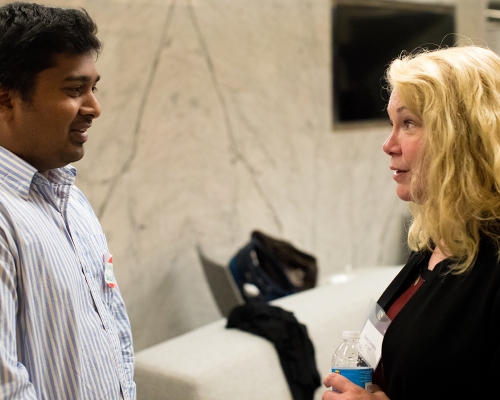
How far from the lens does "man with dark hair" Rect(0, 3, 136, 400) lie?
1.40m

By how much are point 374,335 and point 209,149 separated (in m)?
2.69

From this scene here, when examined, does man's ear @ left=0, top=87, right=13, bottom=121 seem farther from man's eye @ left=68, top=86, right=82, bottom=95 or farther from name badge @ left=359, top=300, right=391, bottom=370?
name badge @ left=359, top=300, right=391, bottom=370

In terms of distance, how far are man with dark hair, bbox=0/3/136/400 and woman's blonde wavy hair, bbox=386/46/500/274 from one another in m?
0.85

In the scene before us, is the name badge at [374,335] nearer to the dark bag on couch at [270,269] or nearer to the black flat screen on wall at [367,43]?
the dark bag on couch at [270,269]

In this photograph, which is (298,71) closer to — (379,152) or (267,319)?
(379,152)

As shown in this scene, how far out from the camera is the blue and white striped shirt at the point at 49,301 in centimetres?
136

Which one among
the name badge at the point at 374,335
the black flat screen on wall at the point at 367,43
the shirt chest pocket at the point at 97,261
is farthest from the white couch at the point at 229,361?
the black flat screen on wall at the point at 367,43

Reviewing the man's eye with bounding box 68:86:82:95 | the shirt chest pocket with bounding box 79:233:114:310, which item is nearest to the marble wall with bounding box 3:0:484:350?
the shirt chest pocket with bounding box 79:233:114:310

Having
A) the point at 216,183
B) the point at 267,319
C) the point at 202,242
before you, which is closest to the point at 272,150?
the point at 216,183

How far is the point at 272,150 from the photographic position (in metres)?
4.60

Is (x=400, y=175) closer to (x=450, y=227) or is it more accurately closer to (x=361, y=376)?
(x=450, y=227)

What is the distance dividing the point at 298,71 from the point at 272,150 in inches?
26.9

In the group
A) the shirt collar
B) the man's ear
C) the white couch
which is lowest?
the white couch

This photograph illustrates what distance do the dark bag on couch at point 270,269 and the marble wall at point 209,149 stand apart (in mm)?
297
